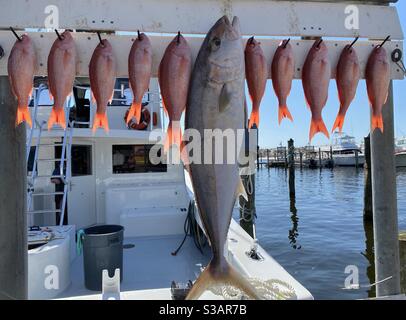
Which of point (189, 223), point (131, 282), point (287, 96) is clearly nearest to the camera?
point (287, 96)

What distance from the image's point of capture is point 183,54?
1792 mm

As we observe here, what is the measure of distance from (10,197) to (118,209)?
19.6 ft

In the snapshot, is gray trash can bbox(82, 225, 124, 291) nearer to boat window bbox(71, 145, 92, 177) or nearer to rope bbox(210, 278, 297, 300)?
rope bbox(210, 278, 297, 300)

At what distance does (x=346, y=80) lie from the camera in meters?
2.07

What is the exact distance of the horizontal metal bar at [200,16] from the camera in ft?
6.61

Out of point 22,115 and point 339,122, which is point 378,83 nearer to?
point 339,122

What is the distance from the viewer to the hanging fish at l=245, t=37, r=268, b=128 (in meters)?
1.89

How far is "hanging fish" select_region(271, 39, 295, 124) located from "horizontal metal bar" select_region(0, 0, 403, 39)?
249 mm

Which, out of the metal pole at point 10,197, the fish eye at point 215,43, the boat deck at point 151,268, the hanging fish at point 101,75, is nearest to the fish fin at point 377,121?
the fish eye at point 215,43

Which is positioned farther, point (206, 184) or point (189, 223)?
point (189, 223)

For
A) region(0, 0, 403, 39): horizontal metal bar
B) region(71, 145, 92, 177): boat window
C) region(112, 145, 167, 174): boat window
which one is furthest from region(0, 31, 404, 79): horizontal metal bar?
region(112, 145, 167, 174): boat window

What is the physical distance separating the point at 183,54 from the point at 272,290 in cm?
275

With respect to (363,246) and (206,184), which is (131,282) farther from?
(363,246)
